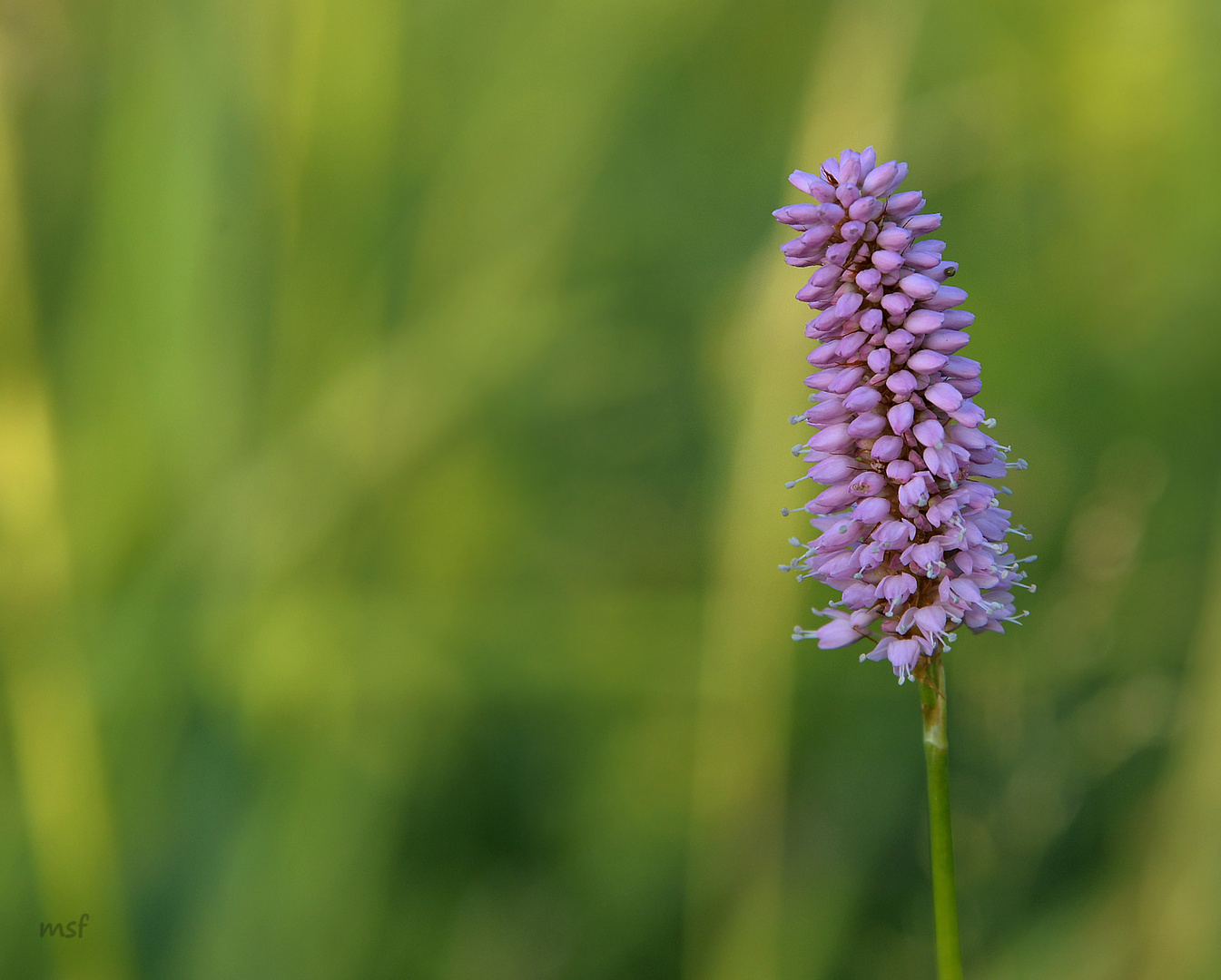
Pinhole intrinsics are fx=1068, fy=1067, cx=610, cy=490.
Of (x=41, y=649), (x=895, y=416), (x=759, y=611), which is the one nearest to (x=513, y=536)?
(x=759, y=611)

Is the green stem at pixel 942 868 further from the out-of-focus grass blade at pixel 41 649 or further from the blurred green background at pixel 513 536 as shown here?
the out-of-focus grass blade at pixel 41 649

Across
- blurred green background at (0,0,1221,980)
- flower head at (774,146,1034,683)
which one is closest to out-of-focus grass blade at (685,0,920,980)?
blurred green background at (0,0,1221,980)

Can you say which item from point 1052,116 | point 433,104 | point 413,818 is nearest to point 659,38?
point 433,104

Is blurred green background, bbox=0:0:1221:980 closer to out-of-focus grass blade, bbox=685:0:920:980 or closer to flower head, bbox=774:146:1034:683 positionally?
out-of-focus grass blade, bbox=685:0:920:980

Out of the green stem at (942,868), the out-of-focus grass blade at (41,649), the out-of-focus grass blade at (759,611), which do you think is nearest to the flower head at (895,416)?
the green stem at (942,868)

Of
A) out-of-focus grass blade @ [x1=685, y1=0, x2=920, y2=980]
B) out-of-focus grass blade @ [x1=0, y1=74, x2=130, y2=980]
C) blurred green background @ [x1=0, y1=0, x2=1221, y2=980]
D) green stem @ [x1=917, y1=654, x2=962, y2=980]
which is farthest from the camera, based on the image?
out-of-focus grass blade @ [x1=685, y1=0, x2=920, y2=980]

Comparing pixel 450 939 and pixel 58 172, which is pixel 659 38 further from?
pixel 450 939
